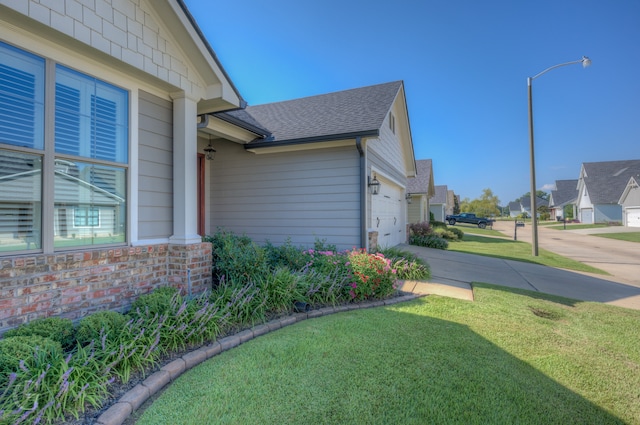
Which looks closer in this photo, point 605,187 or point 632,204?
point 632,204

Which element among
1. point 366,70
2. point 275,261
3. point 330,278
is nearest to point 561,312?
point 330,278

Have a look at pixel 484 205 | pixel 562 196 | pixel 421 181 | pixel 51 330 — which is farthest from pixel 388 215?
pixel 562 196

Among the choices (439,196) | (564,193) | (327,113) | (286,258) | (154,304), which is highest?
(564,193)

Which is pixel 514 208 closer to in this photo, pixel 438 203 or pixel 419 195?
pixel 438 203

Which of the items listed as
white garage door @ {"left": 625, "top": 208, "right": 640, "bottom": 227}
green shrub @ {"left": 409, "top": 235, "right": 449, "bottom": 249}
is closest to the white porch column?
green shrub @ {"left": 409, "top": 235, "right": 449, "bottom": 249}

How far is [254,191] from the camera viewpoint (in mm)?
7645

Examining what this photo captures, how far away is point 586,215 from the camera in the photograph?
42.7 metres

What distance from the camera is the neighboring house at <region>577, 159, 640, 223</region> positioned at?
3797cm

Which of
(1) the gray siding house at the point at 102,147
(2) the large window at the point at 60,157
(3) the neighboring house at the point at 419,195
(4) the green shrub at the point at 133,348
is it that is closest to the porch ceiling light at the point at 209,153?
(1) the gray siding house at the point at 102,147

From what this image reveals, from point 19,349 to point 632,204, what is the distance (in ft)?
157

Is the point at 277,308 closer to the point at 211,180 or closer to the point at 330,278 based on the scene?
the point at 330,278

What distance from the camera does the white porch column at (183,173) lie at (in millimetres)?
4301

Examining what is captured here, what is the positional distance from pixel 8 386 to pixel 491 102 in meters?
21.9

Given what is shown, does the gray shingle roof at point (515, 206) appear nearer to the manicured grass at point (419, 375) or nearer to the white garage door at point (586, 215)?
the white garage door at point (586, 215)
